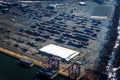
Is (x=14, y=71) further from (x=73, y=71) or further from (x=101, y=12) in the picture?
(x=101, y=12)

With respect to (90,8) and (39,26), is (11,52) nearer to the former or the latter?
(39,26)

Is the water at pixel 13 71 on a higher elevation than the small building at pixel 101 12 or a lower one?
lower

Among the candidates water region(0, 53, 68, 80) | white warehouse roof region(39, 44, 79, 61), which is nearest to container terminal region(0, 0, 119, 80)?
white warehouse roof region(39, 44, 79, 61)

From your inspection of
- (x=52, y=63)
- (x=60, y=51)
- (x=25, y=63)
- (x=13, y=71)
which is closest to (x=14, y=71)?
(x=13, y=71)

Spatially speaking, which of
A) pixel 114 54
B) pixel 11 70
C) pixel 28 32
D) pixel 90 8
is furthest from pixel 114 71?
pixel 90 8

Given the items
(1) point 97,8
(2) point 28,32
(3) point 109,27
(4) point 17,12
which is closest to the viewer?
(2) point 28,32

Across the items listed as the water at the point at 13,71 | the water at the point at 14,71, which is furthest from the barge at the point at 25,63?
the water at the point at 13,71

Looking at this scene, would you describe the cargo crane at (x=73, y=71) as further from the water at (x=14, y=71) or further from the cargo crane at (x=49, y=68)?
the cargo crane at (x=49, y=68)
